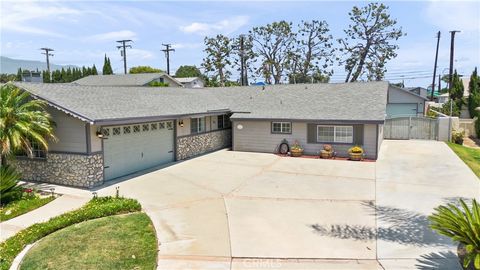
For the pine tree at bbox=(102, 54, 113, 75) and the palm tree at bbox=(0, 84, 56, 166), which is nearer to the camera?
the palm tree at bbox=(0, 84, 56, 166)

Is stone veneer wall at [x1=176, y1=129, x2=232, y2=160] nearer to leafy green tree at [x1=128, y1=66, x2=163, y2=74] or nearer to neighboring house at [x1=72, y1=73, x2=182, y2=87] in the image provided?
neighboring house at [x1=72, y1=73, x2=182, y2=87]

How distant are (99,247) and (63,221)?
1.95 meters

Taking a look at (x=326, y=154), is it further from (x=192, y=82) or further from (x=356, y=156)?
(x=192, y=82)

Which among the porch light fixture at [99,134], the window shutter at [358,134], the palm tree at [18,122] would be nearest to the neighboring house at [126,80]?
the window shutter at [358,134]

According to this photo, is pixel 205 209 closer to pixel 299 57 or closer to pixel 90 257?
pixel 90 257

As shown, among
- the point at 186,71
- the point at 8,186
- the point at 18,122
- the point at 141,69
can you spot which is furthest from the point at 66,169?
the point at 186,71

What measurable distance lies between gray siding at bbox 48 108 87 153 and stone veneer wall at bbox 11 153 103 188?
0.81ft

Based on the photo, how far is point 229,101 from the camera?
77.7ft

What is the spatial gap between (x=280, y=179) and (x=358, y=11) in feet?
131

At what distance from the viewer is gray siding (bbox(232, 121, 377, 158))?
18406 millimetres

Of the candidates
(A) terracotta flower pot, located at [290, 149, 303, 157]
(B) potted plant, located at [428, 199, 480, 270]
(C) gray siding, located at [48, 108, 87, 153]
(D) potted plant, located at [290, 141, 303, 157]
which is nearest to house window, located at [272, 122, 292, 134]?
(D) potted plant, located at [290, 141, 303, 157]

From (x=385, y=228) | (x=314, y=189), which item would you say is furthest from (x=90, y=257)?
(x=314, y=189)

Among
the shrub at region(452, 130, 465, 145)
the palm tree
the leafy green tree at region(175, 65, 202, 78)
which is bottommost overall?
the shrub at region(452, 130, 465, 145)

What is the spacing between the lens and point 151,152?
52.1ft
